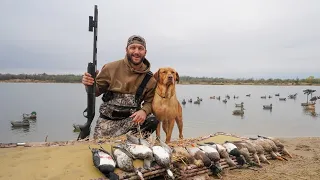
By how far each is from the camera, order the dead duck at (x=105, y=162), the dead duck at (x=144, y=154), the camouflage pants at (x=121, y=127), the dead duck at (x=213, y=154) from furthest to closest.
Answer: the camouflage pants at (x=121, y=127) < the dead duck at (x=213, y=154) < the dead duck at (x=144, y=154) < the dead duck at (x=105, y=162)

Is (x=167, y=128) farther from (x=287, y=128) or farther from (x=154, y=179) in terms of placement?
(x=287, y=128)

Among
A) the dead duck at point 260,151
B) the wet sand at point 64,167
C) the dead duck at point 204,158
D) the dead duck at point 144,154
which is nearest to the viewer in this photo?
the wet sand at point 64,167

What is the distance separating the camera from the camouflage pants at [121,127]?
20.5 feet

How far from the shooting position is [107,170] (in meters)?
4.39

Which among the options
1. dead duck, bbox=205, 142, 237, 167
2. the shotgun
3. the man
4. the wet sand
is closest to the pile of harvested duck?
dead duck, bbox=205, 142, 237, 167

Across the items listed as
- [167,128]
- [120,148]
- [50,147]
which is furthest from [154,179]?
[50,147]

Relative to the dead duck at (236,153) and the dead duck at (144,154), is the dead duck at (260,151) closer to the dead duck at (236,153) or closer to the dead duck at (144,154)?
the dead duck at (236,153)

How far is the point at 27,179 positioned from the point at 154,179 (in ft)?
6.70

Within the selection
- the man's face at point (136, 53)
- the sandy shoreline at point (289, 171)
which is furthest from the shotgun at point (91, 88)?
the sandy shoreline at point (289, 171)

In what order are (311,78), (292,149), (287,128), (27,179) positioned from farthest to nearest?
(311,78)
(287,128)
(292,149)
(27,179)

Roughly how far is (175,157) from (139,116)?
3.45 feet

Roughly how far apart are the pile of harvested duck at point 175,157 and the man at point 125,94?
2.31 feet

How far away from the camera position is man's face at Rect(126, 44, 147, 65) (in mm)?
5934

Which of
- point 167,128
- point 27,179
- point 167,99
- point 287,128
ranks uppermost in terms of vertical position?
point 167,99
